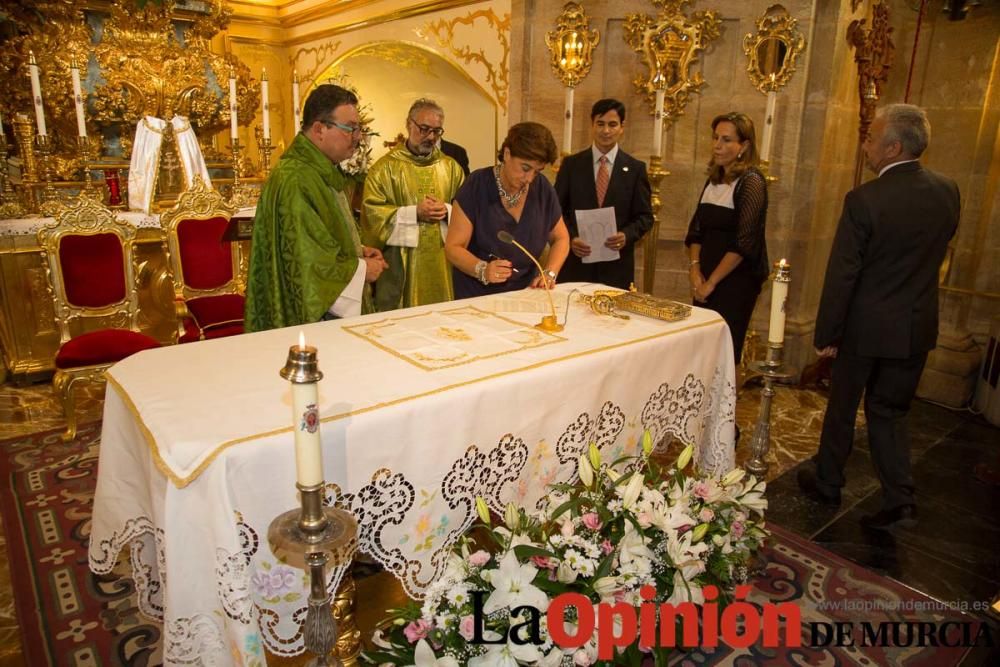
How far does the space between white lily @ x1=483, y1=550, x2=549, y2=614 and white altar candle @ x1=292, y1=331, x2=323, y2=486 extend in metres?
0.45

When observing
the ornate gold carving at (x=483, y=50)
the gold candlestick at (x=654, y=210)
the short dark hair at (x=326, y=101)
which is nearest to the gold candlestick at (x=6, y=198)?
the short dark hair at (x=326, y=101)

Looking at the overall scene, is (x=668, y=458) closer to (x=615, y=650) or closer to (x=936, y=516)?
(x=936, y=516)

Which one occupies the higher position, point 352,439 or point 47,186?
point 47,186

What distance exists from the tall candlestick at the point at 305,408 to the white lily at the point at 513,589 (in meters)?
0.45

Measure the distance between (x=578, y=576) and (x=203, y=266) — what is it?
3696 mm

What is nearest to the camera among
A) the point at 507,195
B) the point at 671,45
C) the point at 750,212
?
the point at 507,195

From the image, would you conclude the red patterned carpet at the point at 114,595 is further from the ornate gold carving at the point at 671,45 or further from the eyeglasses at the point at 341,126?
the ornate gold carving at the point at 671,45

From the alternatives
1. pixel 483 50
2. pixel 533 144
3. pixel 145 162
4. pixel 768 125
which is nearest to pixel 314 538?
pixel 533 144

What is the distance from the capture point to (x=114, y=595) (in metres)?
2.52

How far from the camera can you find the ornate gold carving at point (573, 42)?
5023mm

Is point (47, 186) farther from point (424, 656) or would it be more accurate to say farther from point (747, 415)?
point (747, 415)

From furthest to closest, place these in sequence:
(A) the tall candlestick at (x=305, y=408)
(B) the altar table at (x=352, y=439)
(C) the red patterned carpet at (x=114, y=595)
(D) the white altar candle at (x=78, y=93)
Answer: (D) the white altar candle at (x=78, y=93), (C) the red patterned carpet at (x=114, y=595), (B) the altar table at (x=352, y=439), (A) the tall candlestick at (x=305, y=408)

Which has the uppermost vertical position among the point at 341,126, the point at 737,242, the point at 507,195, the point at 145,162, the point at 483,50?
the point at 483,50

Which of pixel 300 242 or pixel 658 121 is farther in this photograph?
pixel 658 121
